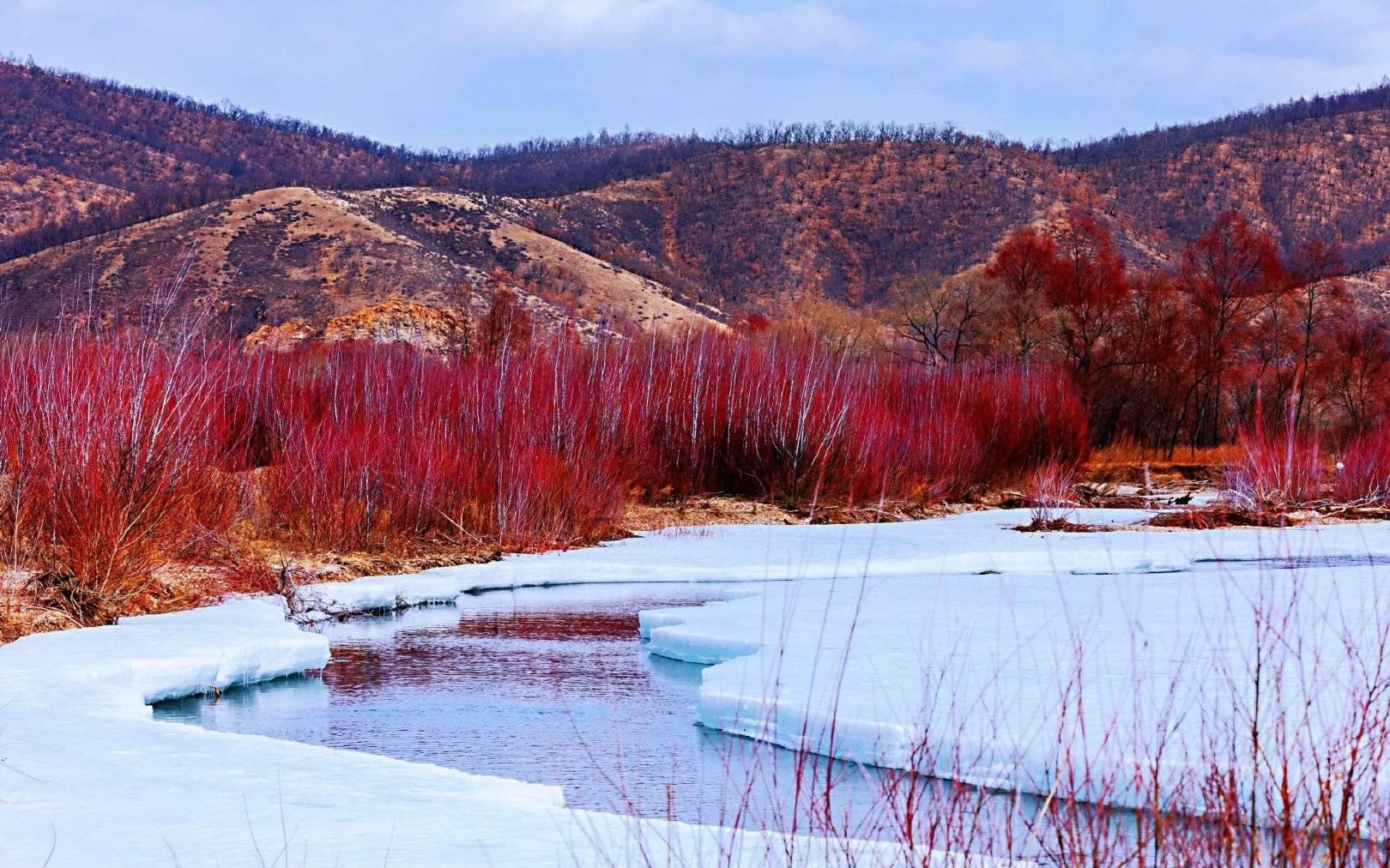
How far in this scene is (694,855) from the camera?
180 inches

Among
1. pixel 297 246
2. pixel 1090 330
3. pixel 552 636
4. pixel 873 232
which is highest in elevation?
pixel 873 232

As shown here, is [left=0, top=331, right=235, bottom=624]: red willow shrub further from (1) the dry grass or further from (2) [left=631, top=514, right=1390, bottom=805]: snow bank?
(1) the dry grass

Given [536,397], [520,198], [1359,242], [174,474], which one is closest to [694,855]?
[174,474]

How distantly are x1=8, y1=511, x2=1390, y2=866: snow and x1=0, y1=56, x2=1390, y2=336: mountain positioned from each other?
44846 mm

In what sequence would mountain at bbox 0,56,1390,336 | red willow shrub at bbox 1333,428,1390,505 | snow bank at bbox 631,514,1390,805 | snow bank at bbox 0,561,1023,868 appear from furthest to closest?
mountain at bbox 0,56,1390,336
red willow shrub at bbox 1333,428,1390,505
snow bank at bbox 631,514,1390,805
snow bank at bbox 0,561,1023,868

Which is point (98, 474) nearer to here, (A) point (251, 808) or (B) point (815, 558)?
(A) point (251, 808)

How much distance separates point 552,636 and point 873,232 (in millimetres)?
92786

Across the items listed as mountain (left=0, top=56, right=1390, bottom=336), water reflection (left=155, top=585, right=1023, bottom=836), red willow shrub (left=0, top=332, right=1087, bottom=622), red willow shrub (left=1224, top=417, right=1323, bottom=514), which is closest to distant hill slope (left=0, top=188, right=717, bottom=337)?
mountain (left=0, top=56, right=1390, bottom=336)

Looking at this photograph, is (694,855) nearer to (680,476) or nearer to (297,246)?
(680,476)

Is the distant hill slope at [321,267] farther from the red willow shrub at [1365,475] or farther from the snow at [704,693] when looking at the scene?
the snow at [704,693]

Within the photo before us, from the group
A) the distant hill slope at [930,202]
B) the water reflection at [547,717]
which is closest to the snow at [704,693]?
the water reflection at [547,717]

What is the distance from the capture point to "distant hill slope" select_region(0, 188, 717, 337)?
59312mm

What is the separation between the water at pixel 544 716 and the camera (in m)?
6.14

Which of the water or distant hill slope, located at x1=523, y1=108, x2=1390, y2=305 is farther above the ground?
distant hill slope, located at x1=523, y1=108, x2=1390, y2=305
